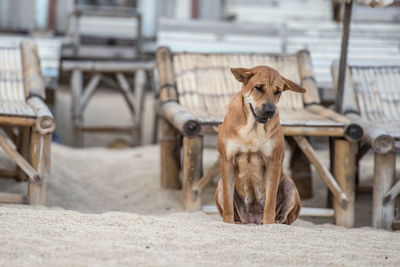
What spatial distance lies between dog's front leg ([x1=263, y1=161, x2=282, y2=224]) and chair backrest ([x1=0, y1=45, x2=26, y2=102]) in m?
3.42

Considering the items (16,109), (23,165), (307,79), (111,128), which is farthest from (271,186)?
(111,128)

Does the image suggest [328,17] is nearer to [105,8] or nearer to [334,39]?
[334,39]

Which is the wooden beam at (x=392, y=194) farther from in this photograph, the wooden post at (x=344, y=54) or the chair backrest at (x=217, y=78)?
the chair backrest at (x=217, y=78)

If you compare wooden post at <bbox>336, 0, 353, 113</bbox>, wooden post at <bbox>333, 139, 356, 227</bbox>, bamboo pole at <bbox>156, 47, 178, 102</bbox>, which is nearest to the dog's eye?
wooden post at <bbox>333, 139, 356, 227</bbox>

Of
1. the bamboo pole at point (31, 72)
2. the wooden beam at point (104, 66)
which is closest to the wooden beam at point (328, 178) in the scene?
the bamboo pole at point (31, 72)

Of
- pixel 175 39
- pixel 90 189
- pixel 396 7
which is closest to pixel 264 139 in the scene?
pixel 90 189

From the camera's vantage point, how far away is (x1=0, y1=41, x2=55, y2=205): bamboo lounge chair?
577 cm

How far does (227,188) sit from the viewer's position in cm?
429

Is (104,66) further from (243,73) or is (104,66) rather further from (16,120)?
(243,73)

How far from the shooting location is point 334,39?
11.6m

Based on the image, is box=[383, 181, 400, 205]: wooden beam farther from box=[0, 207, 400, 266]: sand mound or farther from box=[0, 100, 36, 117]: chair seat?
box=[0, 100, 36, 117]: chair seat

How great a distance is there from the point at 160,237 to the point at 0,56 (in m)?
4.23

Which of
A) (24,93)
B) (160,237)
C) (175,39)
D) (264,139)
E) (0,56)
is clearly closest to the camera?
(160,237)

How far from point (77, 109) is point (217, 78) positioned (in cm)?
460
